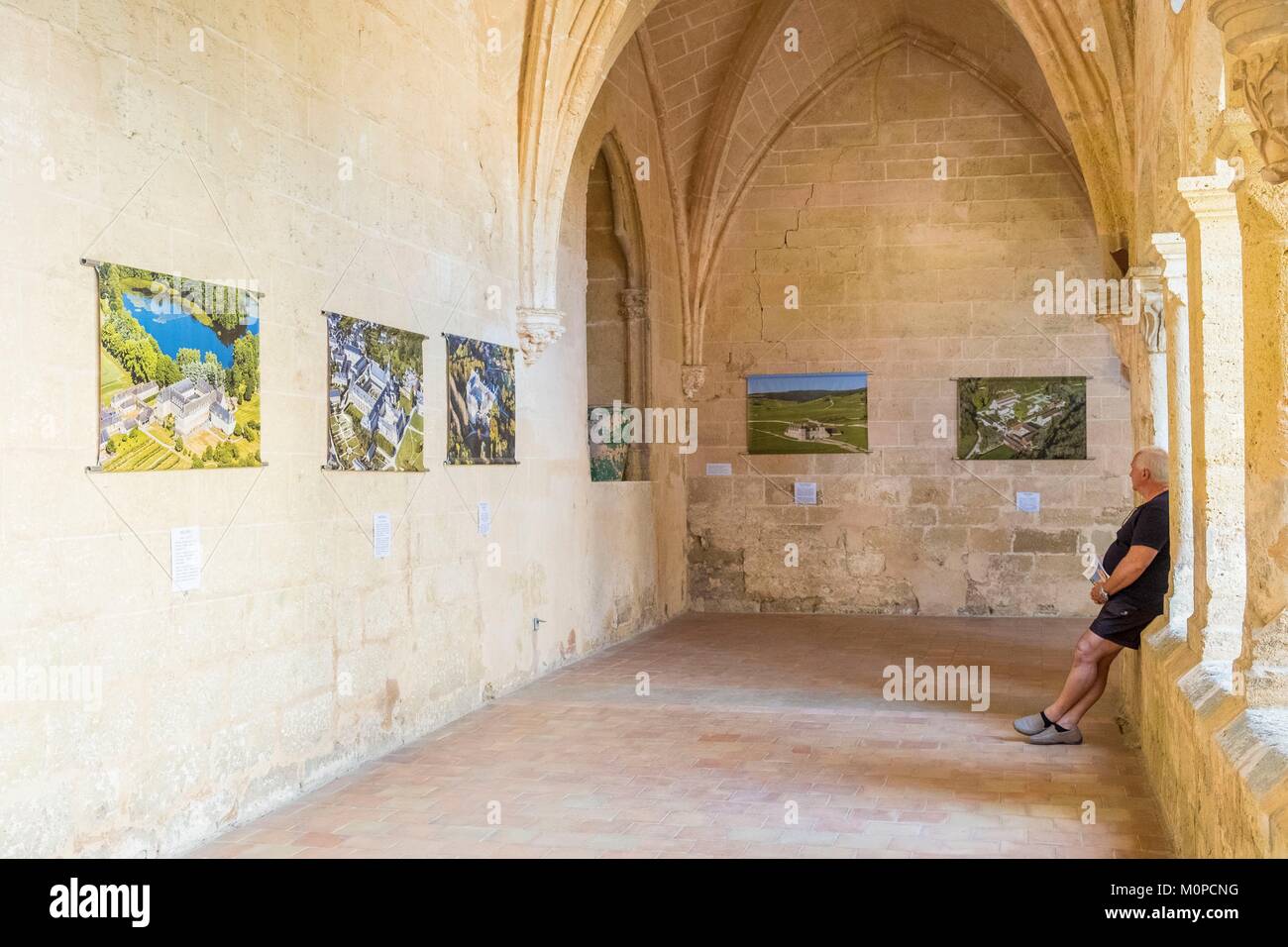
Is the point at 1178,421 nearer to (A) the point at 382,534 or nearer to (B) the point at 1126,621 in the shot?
(B) the point at 1126,621

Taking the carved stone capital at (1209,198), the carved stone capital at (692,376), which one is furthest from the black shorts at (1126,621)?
the carved stone capital at (692,376)

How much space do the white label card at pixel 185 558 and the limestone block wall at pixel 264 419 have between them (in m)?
0.05

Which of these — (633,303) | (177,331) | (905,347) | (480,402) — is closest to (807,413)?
(905,347)

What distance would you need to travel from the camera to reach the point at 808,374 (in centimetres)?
1189

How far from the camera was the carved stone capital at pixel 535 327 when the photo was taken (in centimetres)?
780

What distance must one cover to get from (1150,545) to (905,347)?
20.8 feet

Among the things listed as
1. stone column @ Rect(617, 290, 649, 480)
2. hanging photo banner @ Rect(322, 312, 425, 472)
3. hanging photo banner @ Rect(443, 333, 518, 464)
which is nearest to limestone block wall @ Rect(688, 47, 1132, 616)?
stone column @ Rect(617, 290, 649, 480)

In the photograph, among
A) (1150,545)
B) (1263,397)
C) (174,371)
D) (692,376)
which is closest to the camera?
(1263,397)

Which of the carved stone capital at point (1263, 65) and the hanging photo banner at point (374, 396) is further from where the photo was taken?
the hanging photo banner at point (374, 396)

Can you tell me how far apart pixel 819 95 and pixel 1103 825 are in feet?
28.8

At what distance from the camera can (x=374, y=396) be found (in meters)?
6.00

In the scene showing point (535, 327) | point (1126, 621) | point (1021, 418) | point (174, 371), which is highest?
point (535, 327)

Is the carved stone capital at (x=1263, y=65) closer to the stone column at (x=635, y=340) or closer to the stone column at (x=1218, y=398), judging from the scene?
the stone column at (x=1218, y=398)

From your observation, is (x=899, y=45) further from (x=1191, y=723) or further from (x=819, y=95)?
(x=1191, y=723)
